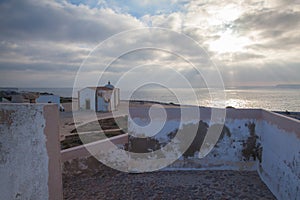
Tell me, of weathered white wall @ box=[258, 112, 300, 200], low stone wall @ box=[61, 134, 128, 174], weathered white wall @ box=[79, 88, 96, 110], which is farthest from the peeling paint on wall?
weathered white wall @ box=[79, 88, 96, 110]

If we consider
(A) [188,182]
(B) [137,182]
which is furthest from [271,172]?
(B) [137,182]

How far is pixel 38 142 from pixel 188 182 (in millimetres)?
3408

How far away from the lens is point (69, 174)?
17.2ft

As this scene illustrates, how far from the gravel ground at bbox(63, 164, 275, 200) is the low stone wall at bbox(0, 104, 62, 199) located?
1670 mm

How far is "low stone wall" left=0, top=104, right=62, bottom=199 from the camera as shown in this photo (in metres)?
2.68

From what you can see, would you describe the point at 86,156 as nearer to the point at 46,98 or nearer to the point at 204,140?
the point at 204,140

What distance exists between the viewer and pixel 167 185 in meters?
4.96

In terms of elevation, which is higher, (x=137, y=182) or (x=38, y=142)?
(x=38, y=142)

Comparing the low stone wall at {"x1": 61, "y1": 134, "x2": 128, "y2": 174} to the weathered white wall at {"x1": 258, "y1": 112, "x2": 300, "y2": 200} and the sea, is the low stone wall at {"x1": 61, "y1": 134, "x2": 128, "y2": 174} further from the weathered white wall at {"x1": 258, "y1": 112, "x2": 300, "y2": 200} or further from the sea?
the sea

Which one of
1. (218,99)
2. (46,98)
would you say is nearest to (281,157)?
(46,98)

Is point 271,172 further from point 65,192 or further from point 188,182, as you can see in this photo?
point 65,192

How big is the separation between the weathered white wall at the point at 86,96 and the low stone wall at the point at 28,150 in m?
19.5

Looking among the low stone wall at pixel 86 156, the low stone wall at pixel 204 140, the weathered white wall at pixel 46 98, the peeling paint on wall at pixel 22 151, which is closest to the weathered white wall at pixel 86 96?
the weathered white wall at pixel 46 98

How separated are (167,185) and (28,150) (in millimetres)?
3118
